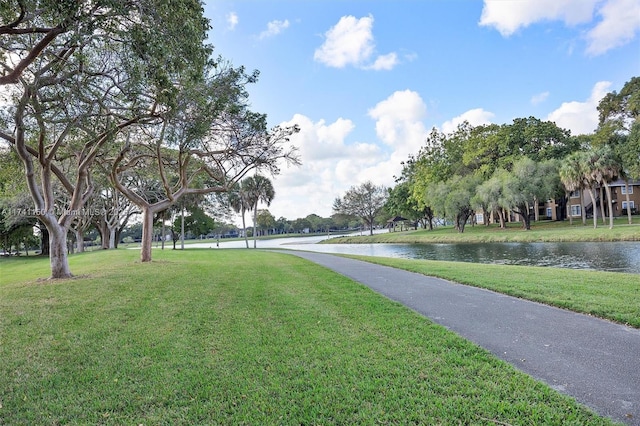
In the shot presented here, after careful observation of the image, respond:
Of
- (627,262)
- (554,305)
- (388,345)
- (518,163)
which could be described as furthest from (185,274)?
(518,163)

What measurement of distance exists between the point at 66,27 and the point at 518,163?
41.9m

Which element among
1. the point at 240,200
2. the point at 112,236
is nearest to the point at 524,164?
the point at 240,200

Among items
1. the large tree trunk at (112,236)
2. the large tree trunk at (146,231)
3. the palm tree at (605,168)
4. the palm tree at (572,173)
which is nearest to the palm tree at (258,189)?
the large tree trunk at (112,236)

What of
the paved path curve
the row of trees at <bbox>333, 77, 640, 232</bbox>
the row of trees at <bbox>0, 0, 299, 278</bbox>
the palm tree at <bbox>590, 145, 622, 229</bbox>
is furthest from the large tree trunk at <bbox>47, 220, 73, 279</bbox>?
the palm tree at <bbox>590, 145, 622, 229</bbox>

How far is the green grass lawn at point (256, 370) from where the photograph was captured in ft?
10.6

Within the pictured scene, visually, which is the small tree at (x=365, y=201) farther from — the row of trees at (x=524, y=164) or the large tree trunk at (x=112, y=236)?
the large tree trunk at (x=112, y=236)

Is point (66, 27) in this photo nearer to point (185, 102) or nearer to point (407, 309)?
point (185, 102)

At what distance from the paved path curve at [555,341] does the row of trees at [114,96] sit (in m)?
6.88

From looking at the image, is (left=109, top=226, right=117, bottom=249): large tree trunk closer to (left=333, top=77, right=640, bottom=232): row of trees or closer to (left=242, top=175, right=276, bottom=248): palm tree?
(left=242, top=175, right=276, bottom=248): palm tree

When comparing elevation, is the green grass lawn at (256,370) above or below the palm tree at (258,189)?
below

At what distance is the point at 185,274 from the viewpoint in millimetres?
12680

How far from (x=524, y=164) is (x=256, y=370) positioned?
4174cm

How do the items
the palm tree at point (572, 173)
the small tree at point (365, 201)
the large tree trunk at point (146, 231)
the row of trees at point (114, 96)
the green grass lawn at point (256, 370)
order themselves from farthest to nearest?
the small tree at point (365, 201) → the palm tree at point (572, 173) → the large tree trunk at point (146, 231) → the row of trees at point (114, 96) → the green grass lawn at point (256, 370)

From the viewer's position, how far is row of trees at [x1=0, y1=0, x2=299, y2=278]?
6.45m
